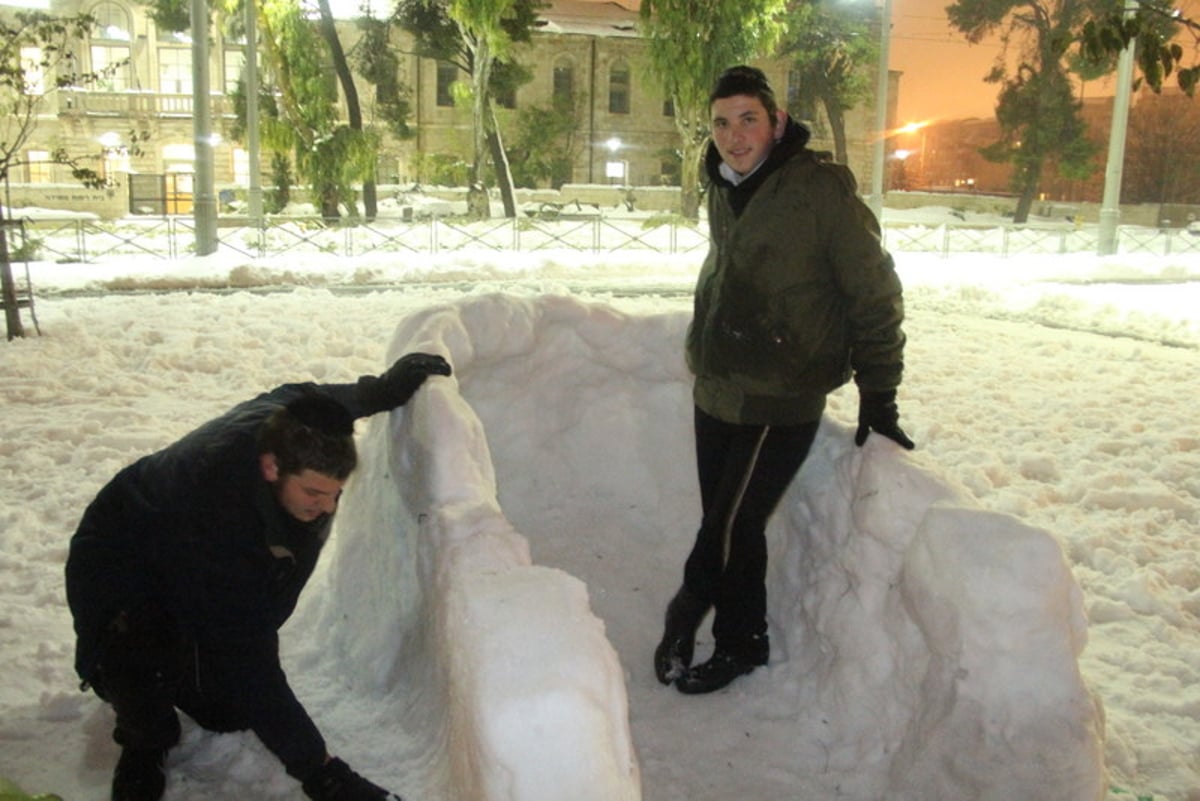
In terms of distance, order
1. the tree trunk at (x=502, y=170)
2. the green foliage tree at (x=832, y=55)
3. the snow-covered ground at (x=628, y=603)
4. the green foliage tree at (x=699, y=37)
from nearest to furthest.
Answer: the snow-covered ground at (x=628, y=603) → the green foliage tree at (x=699, y=37) → the tree trunk at (x=502, y=170) → the green foliage tree at (x=832, y=55)

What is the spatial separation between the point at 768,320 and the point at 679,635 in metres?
1.25

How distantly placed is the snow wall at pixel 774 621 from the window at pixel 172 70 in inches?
1660

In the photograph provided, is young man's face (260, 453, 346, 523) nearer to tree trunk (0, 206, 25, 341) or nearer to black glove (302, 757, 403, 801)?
black glove (302, 757, 403, 801)

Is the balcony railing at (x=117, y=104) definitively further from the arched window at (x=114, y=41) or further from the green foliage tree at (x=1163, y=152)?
the green foliage tree at (x=1163, y=152)

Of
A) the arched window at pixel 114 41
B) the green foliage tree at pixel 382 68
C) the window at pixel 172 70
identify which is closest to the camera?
the green foliage tree at pixel 382 68

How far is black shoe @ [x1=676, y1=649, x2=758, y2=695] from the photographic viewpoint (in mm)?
3760

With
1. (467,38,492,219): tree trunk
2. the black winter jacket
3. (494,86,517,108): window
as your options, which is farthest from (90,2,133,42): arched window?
the black winter jacket

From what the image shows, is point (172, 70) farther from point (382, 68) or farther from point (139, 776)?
point (139, 776)

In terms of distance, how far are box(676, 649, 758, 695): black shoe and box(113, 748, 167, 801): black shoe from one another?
1.77 meters

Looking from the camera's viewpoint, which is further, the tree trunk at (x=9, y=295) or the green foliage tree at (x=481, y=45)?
the green foliage tree at (x=481, y=45)

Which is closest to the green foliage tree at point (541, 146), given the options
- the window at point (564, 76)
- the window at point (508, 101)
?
the window at point (508, 101)

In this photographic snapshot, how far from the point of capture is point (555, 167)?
4375 centimetres

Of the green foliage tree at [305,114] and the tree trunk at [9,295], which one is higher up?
the green foliage tree at [305,114]

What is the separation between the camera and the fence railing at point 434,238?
65.7ft
